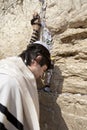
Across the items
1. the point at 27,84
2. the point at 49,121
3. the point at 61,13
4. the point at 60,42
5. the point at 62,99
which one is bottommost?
the point at 49,121

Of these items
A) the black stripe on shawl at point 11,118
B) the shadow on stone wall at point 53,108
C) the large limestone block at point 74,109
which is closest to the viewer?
the black stripe on shawl at point 11,118

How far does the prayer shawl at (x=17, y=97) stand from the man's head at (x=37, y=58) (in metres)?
0.05

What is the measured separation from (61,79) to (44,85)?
0.18 meters

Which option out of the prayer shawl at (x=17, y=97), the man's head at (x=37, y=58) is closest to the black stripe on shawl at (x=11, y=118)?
the prayer shawl at (x=17, y=97)

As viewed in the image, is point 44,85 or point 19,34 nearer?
point 44,85

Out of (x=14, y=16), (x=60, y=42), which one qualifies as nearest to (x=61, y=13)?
(x=60, y=42)

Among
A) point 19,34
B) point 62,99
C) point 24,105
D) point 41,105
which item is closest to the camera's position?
point 24,105

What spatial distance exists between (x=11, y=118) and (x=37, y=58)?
1.50 feet

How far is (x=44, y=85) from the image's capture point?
286 cm

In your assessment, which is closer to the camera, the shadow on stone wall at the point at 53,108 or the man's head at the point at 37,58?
the man's head at the point at 37,58

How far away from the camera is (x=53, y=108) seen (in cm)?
275

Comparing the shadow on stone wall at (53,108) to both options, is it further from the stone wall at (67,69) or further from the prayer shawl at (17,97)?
the prayer shawl at (17,97)

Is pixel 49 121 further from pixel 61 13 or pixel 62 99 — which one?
pixel 61 13

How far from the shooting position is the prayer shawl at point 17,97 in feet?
7.80
